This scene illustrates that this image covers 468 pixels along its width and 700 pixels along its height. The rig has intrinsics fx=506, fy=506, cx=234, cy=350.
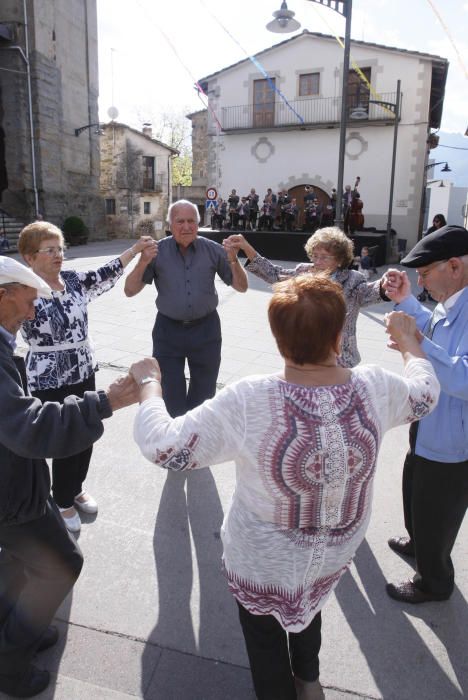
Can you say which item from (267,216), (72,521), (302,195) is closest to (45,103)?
(267,216)

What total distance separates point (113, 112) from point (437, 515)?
33.7 m

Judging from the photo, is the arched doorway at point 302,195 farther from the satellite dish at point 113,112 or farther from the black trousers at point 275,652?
the black trousers at point 275,652

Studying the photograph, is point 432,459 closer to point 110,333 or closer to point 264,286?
point 110,333

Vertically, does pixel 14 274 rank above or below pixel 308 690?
above

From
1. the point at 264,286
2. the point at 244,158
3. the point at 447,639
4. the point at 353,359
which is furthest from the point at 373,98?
the point at 447,639

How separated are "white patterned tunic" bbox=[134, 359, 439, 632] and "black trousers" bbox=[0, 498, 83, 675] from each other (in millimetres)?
768

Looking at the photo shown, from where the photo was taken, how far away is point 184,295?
3.61 m

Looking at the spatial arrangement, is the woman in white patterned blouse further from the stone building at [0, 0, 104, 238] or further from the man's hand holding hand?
the stone building at [0, 0, 104, 238]

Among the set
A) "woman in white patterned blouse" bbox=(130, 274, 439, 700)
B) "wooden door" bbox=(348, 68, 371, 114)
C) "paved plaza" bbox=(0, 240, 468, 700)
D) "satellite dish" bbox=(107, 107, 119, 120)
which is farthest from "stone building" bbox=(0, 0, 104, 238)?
"woman in white patterned blouse" bbox=(130, 274, 439, 700)

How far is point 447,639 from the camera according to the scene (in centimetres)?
226

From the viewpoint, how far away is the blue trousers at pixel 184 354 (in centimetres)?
369

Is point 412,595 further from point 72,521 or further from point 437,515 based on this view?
point 72,521

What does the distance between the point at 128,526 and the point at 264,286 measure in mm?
9433

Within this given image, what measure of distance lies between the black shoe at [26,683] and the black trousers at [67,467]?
1.11 meters
